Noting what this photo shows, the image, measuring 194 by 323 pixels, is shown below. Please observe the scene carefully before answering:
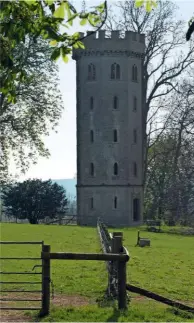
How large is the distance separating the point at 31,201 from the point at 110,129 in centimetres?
1078

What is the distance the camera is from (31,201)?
62.0 metres

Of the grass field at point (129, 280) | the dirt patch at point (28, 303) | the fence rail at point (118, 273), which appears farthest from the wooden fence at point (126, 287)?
the dirt patch at point (28, 303)

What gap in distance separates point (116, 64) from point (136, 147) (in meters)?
7.96

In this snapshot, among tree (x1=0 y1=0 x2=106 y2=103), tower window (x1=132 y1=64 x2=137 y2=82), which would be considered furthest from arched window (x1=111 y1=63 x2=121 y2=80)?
tree (x1=0 y1=0 x2=106 y2=103)

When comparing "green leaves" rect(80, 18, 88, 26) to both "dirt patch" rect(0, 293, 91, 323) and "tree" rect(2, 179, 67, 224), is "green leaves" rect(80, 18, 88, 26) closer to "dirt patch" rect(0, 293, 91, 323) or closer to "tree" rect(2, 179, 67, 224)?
"dirt patch" rect(0, 293, 91, 323)

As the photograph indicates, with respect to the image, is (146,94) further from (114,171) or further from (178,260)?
Result: (178,260)

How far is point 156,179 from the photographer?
73000mm

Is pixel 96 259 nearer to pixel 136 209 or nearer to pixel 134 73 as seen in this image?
pixel 136 209

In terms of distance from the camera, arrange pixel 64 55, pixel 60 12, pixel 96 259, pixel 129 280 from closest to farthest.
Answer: pixel 60 12 → pixel 64 55 → pixel 96 259 → pixel 129 280

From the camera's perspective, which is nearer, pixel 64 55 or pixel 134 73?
pixel 64 55

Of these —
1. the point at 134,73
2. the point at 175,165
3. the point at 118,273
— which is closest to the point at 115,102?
the point at 134,73

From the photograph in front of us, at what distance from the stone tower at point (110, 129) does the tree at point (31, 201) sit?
15.7 ft

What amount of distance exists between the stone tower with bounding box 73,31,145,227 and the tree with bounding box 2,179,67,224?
188 inches

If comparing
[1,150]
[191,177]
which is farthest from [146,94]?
[1,150]
